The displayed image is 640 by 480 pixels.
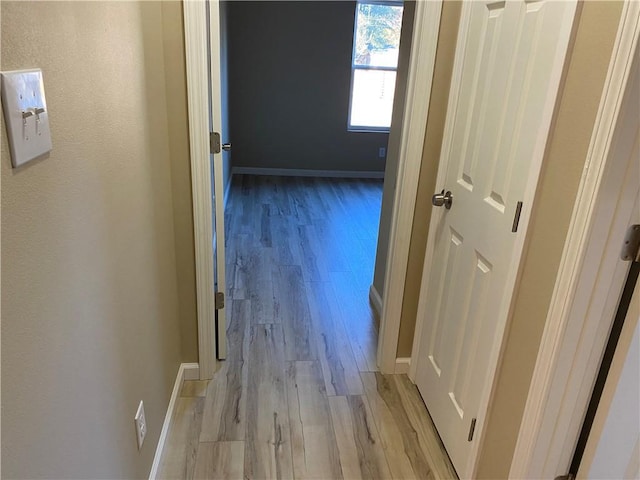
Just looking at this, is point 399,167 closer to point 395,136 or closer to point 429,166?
point 429,166

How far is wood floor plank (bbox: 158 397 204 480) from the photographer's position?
1.76m

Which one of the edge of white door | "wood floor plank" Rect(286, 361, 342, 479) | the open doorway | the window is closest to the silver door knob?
the edge of white door

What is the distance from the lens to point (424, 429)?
2.02 metres

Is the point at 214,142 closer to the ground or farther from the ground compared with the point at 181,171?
farther from the ground

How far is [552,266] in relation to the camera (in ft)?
4.00

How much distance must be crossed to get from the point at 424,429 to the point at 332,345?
2.34 feet

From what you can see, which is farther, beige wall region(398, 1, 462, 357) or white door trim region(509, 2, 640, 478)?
beige wall region(398, 1, 462, 357)

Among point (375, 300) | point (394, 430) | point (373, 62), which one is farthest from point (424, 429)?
point (373, 62)

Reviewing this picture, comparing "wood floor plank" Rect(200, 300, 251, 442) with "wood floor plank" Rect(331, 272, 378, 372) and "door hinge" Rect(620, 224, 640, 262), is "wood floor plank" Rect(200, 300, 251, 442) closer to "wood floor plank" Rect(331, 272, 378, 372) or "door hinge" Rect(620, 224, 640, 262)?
"wood floor plank" Rect(331, 272, 378, 372)

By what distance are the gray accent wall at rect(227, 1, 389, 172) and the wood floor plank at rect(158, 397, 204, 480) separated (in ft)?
15.2

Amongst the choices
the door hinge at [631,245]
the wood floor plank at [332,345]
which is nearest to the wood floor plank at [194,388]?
the wood floor plank at [332,345]

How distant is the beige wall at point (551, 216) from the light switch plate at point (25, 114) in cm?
109

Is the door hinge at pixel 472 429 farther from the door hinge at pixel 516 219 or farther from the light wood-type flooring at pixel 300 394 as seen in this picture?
the door hinge at pixel 516 219

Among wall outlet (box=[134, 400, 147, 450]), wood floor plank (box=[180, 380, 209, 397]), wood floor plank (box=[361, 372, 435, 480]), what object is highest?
wall outlet (box=[134, 400, 147, 450])
